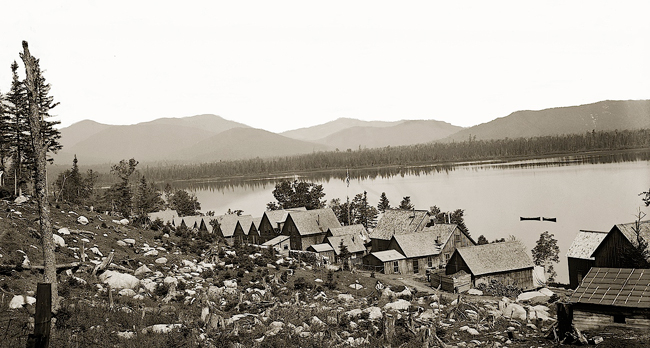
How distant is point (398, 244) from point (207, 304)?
29.7 m

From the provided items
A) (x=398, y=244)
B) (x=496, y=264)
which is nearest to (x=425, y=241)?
(x=398, y=244)

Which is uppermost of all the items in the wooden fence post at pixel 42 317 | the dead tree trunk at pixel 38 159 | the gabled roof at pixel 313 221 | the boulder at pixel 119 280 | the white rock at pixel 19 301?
the dead tree trunk at pixel 38 159

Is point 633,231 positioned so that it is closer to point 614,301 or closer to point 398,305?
point 614,301

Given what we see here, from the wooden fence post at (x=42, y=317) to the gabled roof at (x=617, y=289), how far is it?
18.7 m

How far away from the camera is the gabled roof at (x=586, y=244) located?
37.0 metres

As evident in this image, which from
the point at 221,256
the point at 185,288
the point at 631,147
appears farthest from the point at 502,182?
the point at 185,288

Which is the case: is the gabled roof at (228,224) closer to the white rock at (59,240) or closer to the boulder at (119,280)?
the white rock at (59,240)

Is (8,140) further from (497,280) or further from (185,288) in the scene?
(497,280)

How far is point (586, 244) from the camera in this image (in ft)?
124

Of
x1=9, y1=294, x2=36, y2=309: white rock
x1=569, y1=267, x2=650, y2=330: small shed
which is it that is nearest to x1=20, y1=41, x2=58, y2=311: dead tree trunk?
x1=9, y1=294, x2=36, y2=309: white rock

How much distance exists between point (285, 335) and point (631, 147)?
16032cm

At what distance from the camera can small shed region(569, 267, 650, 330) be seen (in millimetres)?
17641

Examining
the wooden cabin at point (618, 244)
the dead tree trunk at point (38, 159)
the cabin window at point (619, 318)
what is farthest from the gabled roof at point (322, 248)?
the dead tree trunk at point (38, 159)

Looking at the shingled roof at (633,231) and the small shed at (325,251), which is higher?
the shingled roof at (633,231)
